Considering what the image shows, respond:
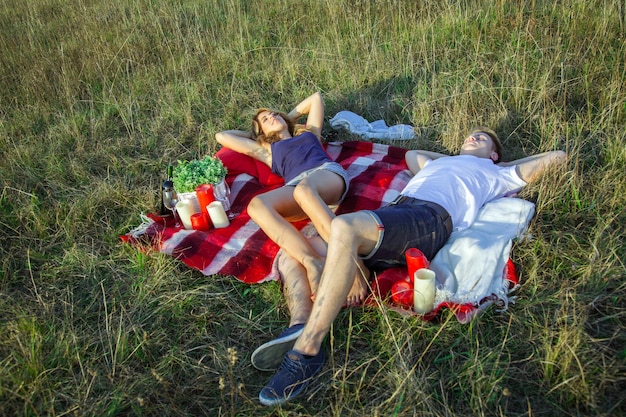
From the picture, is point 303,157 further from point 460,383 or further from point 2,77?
point 2,77

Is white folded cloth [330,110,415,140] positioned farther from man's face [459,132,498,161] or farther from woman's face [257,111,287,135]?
man's face [459,132,498,161]

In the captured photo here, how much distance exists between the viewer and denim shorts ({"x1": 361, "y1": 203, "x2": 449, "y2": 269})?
2775 mm

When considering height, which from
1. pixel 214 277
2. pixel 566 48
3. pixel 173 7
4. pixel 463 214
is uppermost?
pixel 173 7

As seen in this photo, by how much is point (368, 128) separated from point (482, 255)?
230 centimetres

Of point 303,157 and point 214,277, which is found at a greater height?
point 303,157

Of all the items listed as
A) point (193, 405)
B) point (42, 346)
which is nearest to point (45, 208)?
point (42, 346)

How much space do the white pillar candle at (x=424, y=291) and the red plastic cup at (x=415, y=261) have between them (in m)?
0.08

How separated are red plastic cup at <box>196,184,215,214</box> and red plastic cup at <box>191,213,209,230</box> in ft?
0.17

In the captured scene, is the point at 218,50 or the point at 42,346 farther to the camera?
the point at 218,50

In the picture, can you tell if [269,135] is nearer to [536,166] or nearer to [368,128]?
[368,128]

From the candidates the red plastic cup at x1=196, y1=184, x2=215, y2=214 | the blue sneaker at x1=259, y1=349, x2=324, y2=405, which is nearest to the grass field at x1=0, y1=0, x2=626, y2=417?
the blue sneaker at x1=259, y1=349, x2=324, y2=405

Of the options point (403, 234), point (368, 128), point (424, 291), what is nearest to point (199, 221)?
point (403, 234)

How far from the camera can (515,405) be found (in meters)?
2.17

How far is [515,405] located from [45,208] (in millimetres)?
4010
